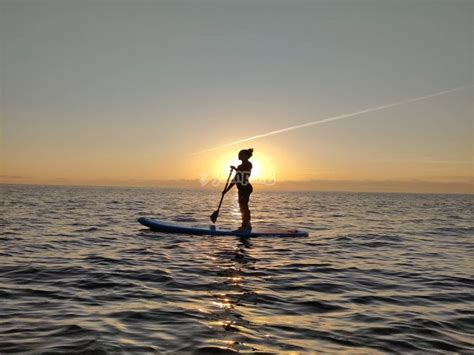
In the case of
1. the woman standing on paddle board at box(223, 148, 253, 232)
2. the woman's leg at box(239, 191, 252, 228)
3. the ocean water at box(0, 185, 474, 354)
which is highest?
the woman standing on paddle board at box(223, 148, 253, 232)

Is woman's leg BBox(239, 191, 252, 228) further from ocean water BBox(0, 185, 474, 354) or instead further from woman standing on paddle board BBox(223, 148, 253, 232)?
ocean water BBox(0, 185, 474, 354)

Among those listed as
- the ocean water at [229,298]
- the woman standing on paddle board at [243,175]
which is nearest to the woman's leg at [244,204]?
the woman standing on paddle board at [243,175]

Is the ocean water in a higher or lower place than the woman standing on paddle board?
lower

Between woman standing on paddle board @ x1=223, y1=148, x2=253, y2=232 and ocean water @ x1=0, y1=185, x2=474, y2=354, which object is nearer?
ocean water @ x1=0, y1=185, x2=474, y2=354

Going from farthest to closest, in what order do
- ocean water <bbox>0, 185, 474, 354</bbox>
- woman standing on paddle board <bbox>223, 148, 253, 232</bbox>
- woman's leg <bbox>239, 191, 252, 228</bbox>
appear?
1. woman's leg <bbox>239, 191, 252, 228</bbox>
2. woman standing on paddle board <bbox>223, 148, 253, 232</bbox>
3. ocean water <bbox>0, 185, 474, 354</bbox>

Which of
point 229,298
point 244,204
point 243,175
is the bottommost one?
point 229,298

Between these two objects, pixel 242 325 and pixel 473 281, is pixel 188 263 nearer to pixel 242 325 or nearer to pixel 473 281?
pixel 242 325

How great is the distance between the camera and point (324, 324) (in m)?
6.02

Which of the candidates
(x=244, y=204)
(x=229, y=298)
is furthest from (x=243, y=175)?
(x=229, y=298)

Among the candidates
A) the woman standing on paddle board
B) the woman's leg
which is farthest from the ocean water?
the woman standing on paddle board

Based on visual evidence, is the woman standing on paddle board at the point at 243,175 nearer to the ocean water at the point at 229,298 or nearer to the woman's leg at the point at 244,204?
the woman's leg at the point at 244,204

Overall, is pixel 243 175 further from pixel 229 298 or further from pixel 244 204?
pixel 229 298

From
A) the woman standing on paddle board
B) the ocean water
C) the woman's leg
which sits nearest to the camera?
the ocean water

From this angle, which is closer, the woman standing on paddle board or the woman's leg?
the woman standing on paddle board
